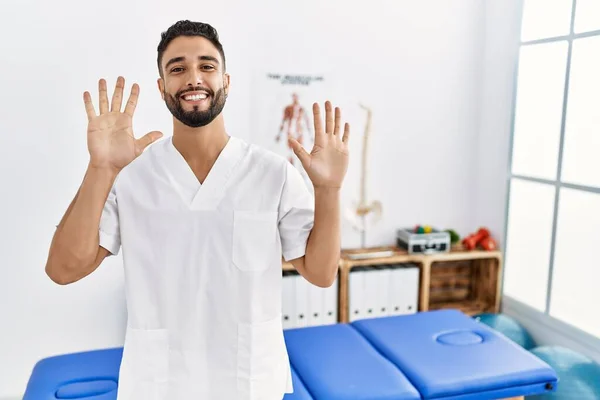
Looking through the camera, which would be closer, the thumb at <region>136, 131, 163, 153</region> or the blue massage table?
the thumb at <region>136, 131, 163, 153</region>

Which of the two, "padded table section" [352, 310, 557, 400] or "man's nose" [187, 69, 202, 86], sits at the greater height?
"man's nose" [187, 69, 202, 86]

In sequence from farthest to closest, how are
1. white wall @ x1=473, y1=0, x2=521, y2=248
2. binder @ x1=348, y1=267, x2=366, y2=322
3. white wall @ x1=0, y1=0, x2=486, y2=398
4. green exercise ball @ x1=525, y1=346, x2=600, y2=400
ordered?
1. white wall @ x1=473, y1=0, x2=521, y2=248
2. binder @ x1=348, y1=267, x2=366, y2=322
3. white wall @ x1=0, y1=0, x2=486, y2=398
4. green exercise ball @ x1=525, y1=346, x2=600, y2=400

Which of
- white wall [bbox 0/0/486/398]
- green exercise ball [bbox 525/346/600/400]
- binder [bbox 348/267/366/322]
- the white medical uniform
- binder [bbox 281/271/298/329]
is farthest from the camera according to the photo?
binder [bbox 348/267/366/322]

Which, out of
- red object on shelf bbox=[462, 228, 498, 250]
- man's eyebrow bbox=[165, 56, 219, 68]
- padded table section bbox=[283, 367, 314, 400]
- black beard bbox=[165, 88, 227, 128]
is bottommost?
padded table section bbox=[283, 367, 314, 400]

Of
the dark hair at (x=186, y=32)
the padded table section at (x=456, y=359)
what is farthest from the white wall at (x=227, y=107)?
the dark hair at (x=186, y=32)

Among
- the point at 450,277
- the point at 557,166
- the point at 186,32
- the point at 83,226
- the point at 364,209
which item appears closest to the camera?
the point at 83,226

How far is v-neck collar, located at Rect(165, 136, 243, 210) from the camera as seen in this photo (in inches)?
47.7

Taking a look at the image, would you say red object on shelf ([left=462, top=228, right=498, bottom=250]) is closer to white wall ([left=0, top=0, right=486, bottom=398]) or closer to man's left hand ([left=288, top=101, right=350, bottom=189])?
white wall ([left=0, top=0, right=486, bottom=398])

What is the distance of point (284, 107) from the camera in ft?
9.56

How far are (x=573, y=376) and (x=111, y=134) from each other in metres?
2.06

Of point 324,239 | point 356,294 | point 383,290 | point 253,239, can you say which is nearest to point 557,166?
point 383,290

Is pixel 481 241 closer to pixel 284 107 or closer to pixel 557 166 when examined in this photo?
pixel 557 166

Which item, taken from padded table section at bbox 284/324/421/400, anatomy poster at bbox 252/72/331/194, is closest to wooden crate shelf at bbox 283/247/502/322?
anatomy poster at bbox 252/72/331/194

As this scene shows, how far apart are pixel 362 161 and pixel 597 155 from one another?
113 cm
